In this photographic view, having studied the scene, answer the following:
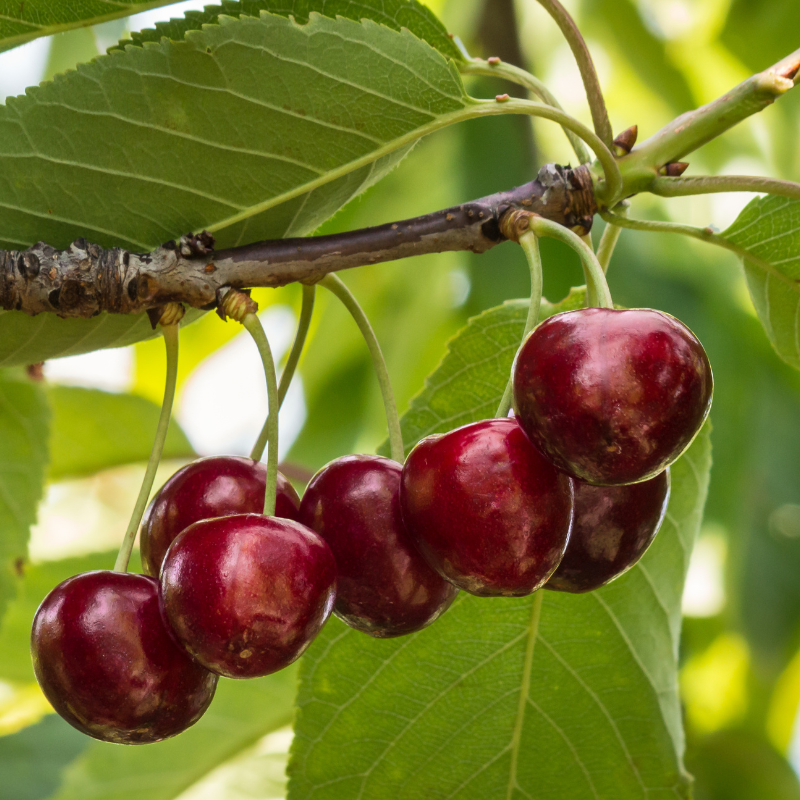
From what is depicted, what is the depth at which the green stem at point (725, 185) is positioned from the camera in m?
1.38

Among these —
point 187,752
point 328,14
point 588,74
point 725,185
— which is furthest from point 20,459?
point 725,185

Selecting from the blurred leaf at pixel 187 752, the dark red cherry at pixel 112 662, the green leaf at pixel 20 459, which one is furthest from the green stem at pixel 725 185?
the blurred leaf at pixel 187 752

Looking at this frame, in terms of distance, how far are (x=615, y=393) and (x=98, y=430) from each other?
6.99 feet

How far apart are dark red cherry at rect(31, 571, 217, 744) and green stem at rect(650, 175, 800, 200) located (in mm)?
956

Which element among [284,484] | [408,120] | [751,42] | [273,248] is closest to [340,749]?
[284,484]

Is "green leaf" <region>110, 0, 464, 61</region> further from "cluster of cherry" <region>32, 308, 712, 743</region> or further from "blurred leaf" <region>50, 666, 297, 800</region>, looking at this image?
"blurred leaf" <region>50, 666, 297, 800</region>

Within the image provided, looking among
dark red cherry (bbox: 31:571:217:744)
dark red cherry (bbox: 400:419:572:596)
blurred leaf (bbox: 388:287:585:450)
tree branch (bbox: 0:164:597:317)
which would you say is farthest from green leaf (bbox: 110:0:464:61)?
dark red cherry (bbox: 31:571:217:744)

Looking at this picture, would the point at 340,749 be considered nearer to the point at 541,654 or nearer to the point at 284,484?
the point at 541,654

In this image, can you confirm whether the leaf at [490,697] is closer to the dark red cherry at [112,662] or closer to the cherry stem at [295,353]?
the cherry stem at [295,353]

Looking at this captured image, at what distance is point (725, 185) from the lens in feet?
4.53

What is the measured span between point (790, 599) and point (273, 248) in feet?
8.86

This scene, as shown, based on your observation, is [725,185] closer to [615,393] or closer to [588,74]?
[588,74]

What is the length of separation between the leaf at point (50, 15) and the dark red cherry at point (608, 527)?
96 centimetres

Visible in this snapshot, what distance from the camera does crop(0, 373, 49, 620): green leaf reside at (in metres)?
2.08
